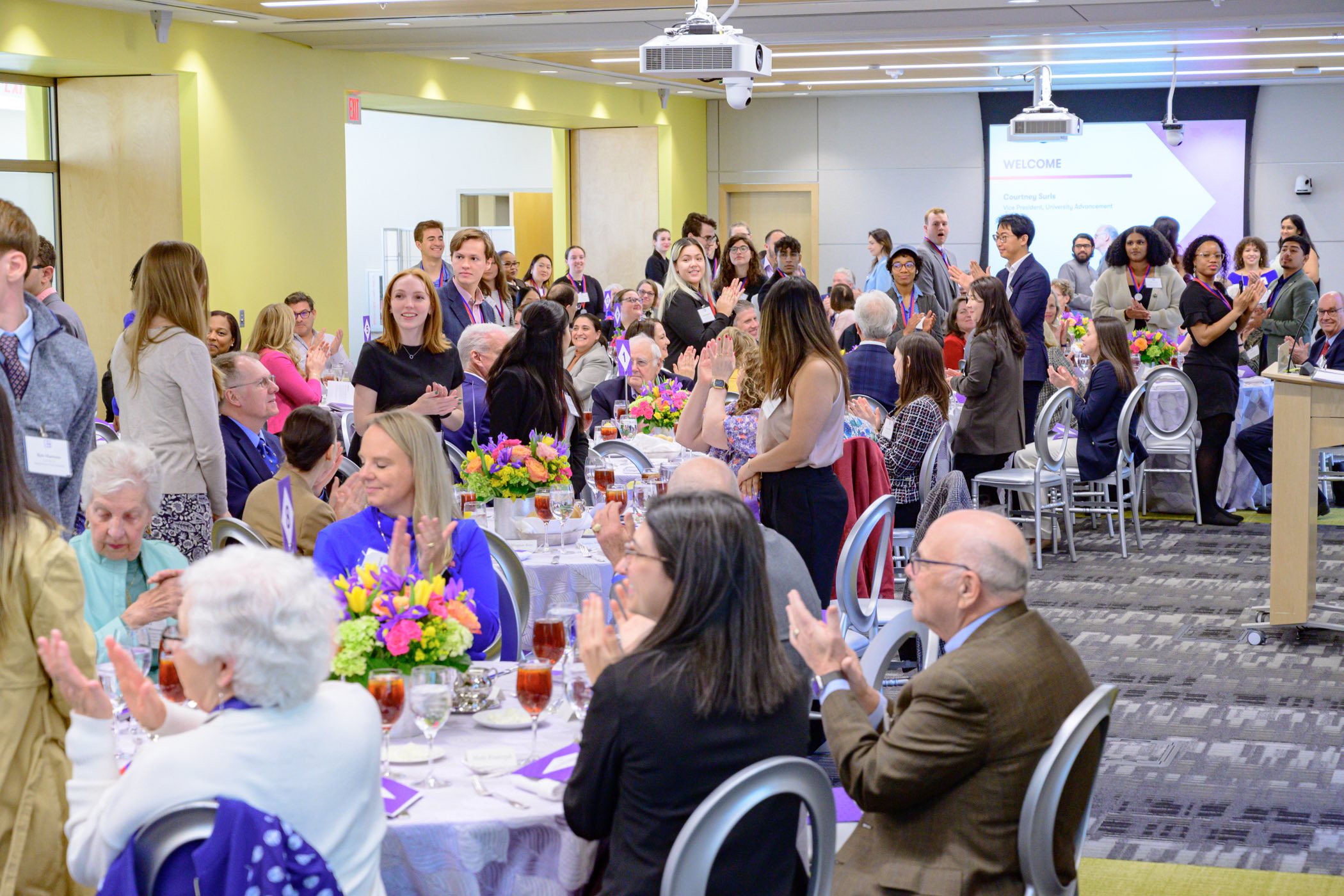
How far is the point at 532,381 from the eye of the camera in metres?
5.30

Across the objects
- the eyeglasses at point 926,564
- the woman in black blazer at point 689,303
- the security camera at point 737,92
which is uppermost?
the security camera at point 737,92

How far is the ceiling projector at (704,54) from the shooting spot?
6.29 metres

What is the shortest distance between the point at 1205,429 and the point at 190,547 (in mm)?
6756

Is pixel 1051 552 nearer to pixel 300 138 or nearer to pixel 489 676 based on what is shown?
pixel 489 676

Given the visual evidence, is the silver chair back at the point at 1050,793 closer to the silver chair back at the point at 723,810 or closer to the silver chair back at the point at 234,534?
the silver chair back at the point at 723,810

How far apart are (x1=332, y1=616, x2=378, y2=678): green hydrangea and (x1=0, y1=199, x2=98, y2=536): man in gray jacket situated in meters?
1.37

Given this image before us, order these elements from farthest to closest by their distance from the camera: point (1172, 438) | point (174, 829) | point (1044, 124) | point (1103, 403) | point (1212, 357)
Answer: point (1044, 124) → point (1212, 357) → point (1172, 438) → point (1103, 403) → point (174, 829)

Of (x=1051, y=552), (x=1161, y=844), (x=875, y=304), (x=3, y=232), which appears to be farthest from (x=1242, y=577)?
(x=3, y=232)

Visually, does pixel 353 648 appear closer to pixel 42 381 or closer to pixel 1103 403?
pixel 42 381

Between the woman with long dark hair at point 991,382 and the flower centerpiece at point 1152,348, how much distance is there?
6.15ft

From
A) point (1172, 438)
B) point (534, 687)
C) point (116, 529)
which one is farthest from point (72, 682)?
point (1172, 438)

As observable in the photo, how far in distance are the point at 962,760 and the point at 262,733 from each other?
1.13 meters

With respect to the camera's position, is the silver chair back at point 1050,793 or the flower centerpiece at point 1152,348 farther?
the flower centerpiece at point 1152,348

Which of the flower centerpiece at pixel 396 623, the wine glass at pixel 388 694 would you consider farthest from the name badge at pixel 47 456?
the wine glass at pixel 388 694
